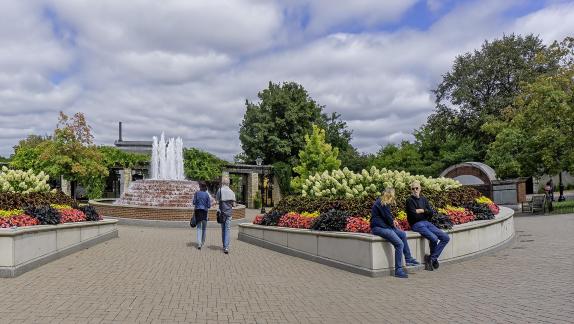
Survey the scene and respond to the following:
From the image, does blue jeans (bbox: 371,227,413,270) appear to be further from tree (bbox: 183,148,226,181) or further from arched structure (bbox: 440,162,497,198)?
tree (bbox: 183,148,226,181)

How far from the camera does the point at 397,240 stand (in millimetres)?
8703

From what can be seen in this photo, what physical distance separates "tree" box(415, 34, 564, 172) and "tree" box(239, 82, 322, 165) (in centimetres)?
1241

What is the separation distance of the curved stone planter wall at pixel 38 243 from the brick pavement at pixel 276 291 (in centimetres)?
24

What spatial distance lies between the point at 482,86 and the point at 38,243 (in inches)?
1692

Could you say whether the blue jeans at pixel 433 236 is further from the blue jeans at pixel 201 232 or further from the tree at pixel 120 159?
the tree at pixel 120 159

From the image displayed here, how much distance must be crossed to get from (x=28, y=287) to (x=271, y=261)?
487 cm

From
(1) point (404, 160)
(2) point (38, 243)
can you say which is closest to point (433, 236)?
(2) point (38, 243)

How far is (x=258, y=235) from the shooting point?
14070 mm

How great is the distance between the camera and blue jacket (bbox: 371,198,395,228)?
29.4 feet

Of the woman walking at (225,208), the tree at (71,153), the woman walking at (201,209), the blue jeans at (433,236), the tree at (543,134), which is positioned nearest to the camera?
the blue jeans at (433,236)

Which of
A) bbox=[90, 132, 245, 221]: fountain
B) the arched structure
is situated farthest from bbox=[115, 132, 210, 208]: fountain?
the arched structure

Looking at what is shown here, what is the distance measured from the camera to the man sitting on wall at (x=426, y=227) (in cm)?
931

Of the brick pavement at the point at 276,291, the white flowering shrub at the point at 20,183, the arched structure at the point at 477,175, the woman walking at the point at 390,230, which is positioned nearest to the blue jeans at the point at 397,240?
the woman walking at the point at 390,230

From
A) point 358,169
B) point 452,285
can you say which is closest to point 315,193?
point 452,285
